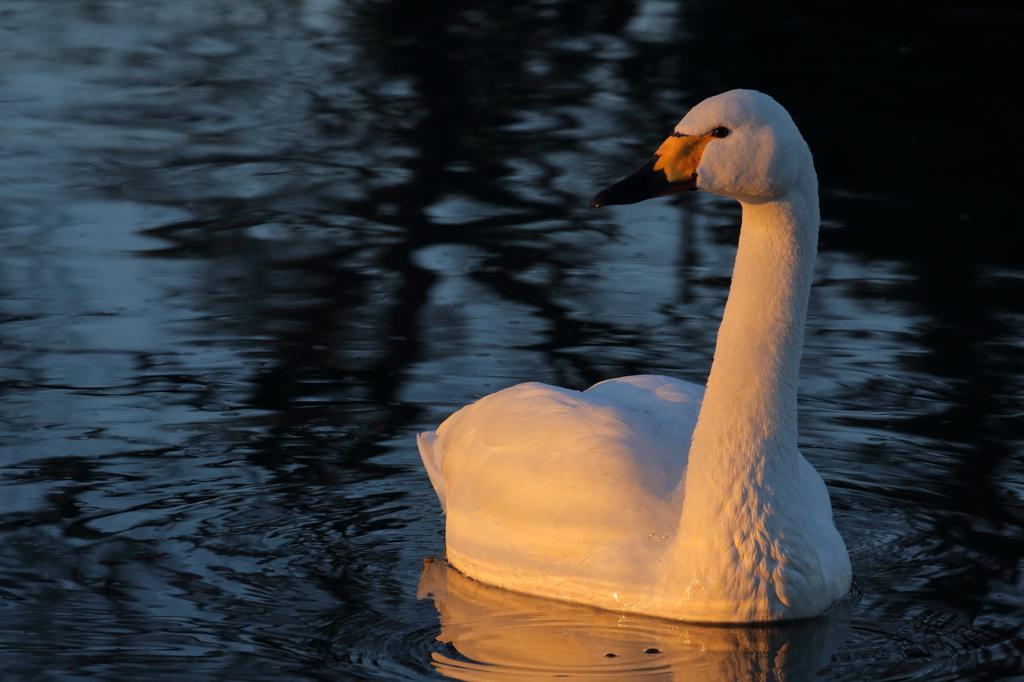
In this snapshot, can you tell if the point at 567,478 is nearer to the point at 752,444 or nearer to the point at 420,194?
the point at 752,444

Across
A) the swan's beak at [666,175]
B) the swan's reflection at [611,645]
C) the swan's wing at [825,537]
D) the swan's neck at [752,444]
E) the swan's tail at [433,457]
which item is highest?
the swan's beak at [666,175]

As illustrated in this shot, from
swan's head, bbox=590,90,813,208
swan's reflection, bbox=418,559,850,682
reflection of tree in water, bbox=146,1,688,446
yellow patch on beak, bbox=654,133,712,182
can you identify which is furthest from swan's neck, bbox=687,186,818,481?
reflection of tree in water, bbox=146,1,688,446

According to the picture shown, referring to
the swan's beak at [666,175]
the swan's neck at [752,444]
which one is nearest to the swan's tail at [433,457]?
the swan's neck at [752,444]

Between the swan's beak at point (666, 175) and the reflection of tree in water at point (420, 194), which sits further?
the reflection of tree in water at point (420, 194)

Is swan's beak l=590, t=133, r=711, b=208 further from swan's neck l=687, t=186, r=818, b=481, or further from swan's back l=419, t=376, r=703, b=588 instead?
swan's back l=419, t=376, r=703, b=588

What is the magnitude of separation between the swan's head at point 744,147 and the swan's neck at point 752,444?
0.12 m

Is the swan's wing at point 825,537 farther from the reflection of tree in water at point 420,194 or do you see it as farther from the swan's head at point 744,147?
the reflection of tree in water at point 420,194

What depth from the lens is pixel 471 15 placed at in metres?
18.7

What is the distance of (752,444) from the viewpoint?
203 inches

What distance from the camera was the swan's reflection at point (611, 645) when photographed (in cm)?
495

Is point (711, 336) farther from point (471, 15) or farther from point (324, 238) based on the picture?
point (471, 15)

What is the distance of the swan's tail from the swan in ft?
2.18

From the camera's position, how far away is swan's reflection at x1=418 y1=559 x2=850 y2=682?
16.2ft

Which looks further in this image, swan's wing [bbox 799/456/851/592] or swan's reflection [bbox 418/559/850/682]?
swan's wing [bbox 799/456/851/592]
